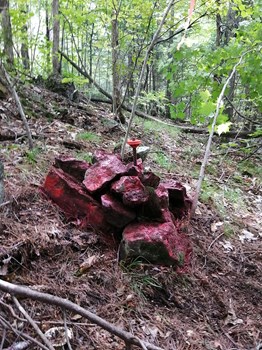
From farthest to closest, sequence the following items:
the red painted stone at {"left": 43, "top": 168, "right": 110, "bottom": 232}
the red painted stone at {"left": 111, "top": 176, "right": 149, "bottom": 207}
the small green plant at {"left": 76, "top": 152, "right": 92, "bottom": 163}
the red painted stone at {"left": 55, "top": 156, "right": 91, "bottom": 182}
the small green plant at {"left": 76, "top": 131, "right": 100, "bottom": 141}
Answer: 1. the small green plant at {"left": 76, "top": 131, "right": 100, "bottom": 141}
2. the small green plant at {"left": 76, "top": 152, "right": 92, "bottom": 163}
3. the red painted stone at {"left": 55, "top": 156, "right": 91, "bottom": 182}
4. the red painted stone at {"left": 43, "top": 168, "right": 110, "bottom": 232}
5. the red painted stone at {"left": 111, "top": 176, "right": 149, "bottom": 207}

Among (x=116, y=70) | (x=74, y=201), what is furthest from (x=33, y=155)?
(x=116, y=70)

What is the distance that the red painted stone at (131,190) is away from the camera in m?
2.83

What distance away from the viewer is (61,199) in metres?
3.09

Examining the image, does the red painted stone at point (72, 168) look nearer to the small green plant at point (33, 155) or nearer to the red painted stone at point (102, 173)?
the red painted stone at point (102, 173)

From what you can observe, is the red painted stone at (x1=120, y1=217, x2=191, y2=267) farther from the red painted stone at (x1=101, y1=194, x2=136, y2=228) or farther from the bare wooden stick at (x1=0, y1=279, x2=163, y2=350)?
the bare wooden stick at (x1=0, y1=279, x2=163, y2=350)

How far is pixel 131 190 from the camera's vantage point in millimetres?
2883

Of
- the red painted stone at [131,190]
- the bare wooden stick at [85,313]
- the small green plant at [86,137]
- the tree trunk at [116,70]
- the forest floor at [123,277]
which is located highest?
the tree trunk at [116,70]

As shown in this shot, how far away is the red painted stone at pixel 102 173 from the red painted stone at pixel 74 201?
0.32 feet

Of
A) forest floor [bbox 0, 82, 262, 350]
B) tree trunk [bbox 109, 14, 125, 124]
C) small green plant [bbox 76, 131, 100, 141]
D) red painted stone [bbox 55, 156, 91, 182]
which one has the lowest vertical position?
forest floor [bbox 0, 82, 262, 350]

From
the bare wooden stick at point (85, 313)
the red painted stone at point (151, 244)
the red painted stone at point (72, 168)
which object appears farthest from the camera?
the red painted stone at point (72, 168)

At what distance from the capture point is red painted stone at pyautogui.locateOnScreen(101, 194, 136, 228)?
2.85 m

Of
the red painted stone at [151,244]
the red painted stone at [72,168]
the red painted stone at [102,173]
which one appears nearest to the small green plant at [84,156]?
the red painted stone at [72,168]

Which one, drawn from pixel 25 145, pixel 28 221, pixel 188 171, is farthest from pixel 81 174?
pixel 188 171

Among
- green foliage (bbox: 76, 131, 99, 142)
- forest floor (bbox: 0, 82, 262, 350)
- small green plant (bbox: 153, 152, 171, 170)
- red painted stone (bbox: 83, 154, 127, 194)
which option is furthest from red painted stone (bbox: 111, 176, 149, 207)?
green foliage (bbox: 76, 131, 99, 142)
